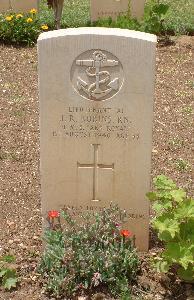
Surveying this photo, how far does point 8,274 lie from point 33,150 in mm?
2042

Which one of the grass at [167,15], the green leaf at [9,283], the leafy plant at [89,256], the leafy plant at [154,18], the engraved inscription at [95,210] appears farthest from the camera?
the grass at [167,15]

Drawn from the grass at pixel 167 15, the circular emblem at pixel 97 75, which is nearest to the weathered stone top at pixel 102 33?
the circular emblem at pixel 97 75

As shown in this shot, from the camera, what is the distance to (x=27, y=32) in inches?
344

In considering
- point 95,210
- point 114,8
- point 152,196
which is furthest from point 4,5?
point 152,196

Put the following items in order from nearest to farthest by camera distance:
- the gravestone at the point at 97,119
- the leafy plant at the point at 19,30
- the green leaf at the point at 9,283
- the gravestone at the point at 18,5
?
the gravestone at the point at 97,119, the green leaf at the point at 9,283, the leafy plant at the point at 19,30, the gravestone at the point at 18,5

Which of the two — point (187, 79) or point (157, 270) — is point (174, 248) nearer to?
point (157, 270)

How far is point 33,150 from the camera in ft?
19.1

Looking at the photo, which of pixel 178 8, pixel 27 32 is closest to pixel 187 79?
pixel 27 32

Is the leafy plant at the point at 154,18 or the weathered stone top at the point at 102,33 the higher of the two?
the leafy plant at the point at 154,18

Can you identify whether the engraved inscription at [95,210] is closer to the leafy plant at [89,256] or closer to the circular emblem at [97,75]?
the leafy plant at [89,256]

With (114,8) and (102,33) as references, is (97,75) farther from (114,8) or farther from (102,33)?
(114,8)

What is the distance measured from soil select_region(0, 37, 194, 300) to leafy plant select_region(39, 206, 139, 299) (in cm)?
15

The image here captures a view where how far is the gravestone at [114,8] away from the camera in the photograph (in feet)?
31.0

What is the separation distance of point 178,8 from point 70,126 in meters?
7.51
